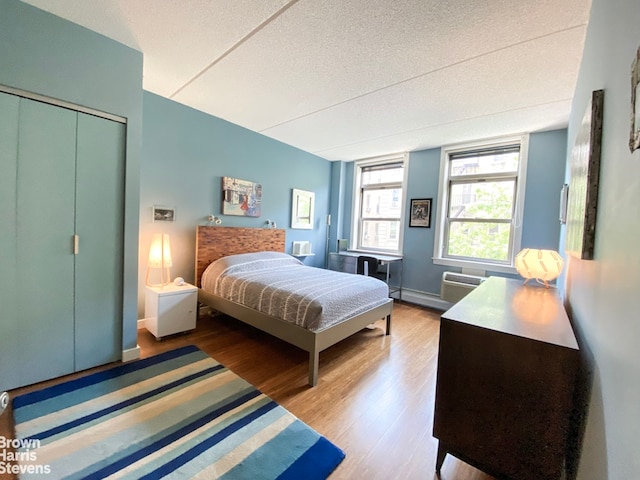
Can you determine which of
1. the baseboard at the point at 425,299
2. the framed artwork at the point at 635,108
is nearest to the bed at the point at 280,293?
the baseboard at the point at 425,299

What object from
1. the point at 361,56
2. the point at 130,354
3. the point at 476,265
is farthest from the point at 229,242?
the point at 476,265

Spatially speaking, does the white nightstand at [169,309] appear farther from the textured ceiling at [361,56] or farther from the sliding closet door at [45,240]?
the textured ceiling at [361,56]

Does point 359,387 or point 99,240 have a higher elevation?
point 99,240

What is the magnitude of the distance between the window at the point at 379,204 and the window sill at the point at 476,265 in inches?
30.6

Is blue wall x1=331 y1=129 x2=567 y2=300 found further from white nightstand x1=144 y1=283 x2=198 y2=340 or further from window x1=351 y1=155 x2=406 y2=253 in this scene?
white nightstand x1=144 y1=283 x2=198 y2=340

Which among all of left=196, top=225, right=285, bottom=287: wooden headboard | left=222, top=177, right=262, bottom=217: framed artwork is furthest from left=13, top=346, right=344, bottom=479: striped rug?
left=222, top=177, right=262, bottom=217: framed artwork

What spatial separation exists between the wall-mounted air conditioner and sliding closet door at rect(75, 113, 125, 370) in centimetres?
380

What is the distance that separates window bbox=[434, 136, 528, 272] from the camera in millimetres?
3518

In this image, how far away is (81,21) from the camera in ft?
5.99

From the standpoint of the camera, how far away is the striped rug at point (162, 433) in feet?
4.23

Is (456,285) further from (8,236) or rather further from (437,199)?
(8,236)

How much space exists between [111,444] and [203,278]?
1.94 metres

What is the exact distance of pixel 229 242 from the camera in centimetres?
351

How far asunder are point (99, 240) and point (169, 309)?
0.94 m
